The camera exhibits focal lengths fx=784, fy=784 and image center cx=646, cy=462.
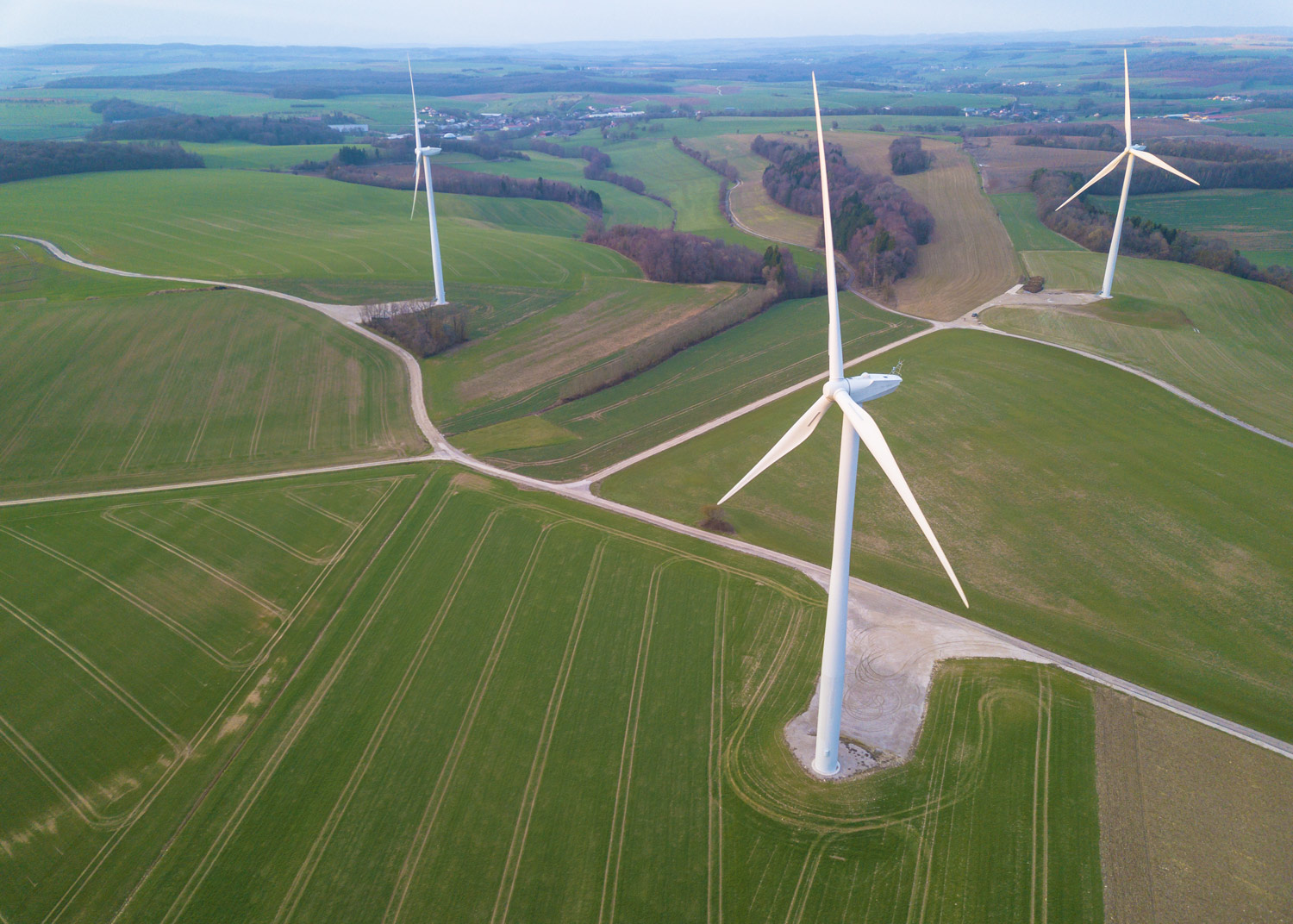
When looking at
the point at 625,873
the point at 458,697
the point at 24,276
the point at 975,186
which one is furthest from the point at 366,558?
the point at 975,186

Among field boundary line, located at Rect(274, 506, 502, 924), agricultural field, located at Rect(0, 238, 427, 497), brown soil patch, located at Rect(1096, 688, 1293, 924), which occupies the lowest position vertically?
brown soil patch, located at Rect(1096, 688, 1293, 924)

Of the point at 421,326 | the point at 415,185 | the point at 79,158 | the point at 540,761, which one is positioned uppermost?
the point at 79,158

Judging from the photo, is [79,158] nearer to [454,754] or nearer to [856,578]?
[454,754]

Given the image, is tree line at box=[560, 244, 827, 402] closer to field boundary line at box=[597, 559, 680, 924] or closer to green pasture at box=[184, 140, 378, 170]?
field boundary line at box=[597, 559, 680, 924]

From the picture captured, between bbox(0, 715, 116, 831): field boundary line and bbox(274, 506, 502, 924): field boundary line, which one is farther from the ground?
bbox(0, 715, 116, 831): field boundary line

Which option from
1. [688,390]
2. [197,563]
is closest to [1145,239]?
[688,390]

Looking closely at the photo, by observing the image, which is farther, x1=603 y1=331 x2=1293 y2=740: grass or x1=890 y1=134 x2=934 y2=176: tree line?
→ x1=890 y1=134 x2=934 y2=176: tree line

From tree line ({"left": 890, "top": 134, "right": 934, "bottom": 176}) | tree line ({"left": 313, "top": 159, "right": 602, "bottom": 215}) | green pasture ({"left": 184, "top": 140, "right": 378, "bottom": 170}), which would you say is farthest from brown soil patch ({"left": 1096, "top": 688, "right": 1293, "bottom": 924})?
green pasture ({"left": 184, "top": 140, "right": 378, "bottom": 170})

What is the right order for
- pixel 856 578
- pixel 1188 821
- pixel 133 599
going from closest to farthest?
pixel 1188 821 < pixel 133 599 < pixel 856 578
